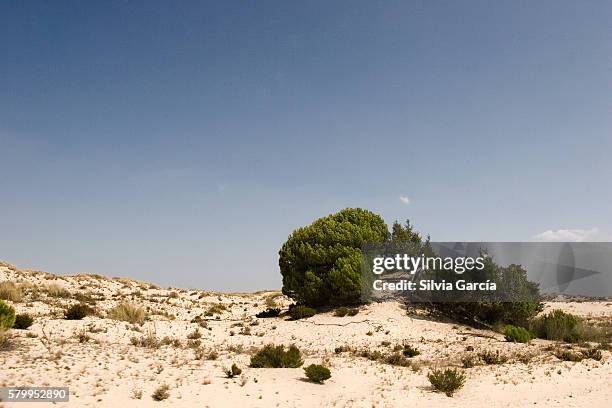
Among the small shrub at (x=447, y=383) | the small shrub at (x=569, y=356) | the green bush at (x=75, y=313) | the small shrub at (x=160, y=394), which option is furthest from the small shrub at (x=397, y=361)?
the green bush at (x=75, y=313)

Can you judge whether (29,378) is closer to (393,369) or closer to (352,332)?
(393,369)

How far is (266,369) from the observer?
14.6 metres

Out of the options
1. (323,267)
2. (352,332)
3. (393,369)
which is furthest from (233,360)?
(323,267)

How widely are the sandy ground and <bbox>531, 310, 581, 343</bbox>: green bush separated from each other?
5.04ft

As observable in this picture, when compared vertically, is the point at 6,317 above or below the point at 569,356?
above

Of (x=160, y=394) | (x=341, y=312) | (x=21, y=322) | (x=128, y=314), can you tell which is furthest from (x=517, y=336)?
(x=21, y=322)

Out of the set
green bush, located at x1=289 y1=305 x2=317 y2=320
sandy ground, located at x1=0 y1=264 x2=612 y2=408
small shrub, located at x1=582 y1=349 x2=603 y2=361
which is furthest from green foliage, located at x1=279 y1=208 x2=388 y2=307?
small shrub, located at x1=582 y1=349 x2=603 y2=361

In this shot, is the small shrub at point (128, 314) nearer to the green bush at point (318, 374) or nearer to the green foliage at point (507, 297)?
the green bush at point (318, 374)

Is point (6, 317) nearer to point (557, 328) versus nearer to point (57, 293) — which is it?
point (57, 293)

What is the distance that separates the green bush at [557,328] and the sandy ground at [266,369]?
1538 mm

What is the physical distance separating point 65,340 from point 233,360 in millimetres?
6539

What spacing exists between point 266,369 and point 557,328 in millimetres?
18498

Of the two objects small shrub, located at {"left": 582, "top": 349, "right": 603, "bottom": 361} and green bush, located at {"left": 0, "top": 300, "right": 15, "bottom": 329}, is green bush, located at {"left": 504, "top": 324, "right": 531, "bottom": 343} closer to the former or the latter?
small shrub, located at {"left": 582, "top": 349, "right": 603, "bottom": 361}

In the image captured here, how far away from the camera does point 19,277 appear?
36562 mm
